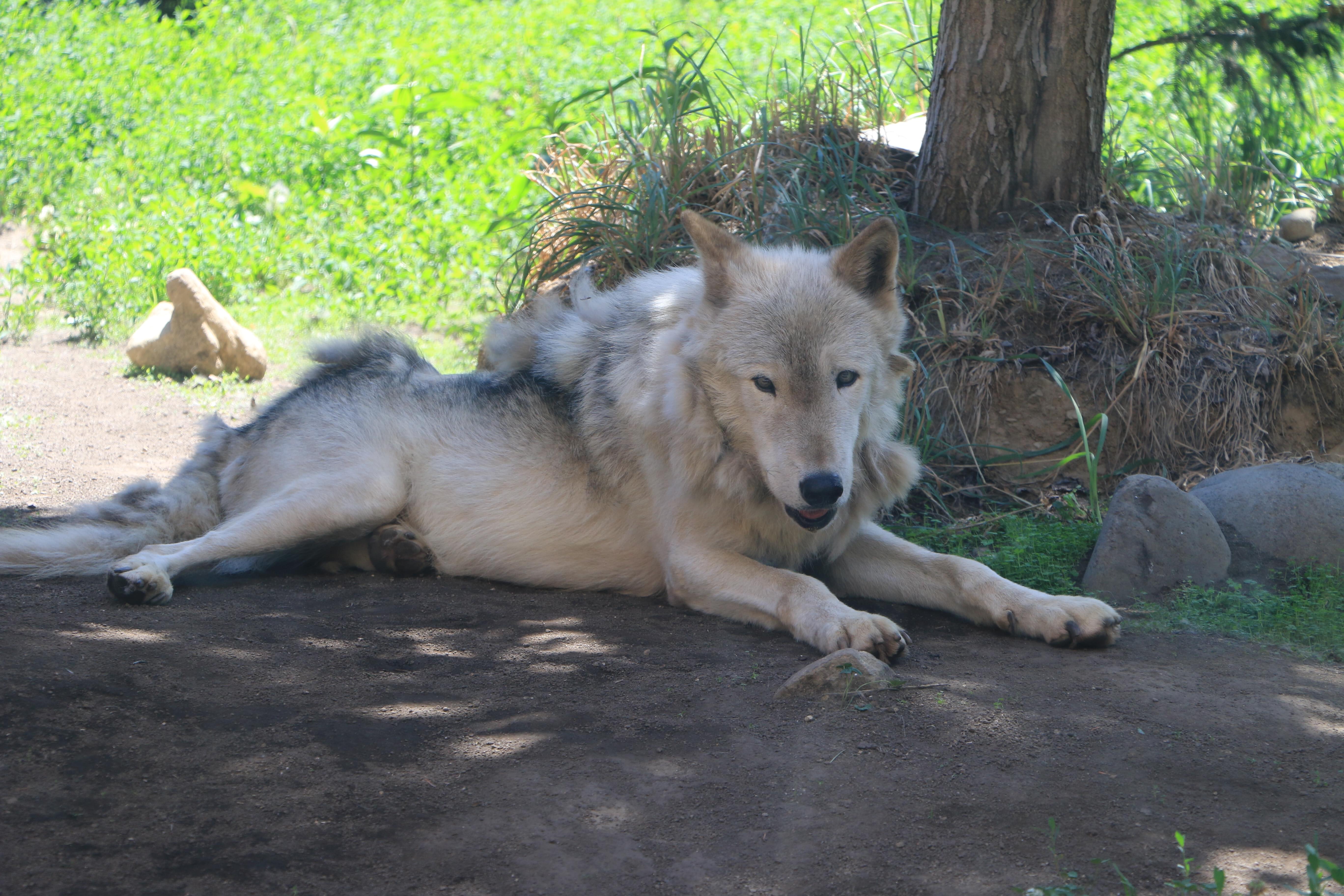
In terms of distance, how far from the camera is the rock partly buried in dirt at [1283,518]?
4070mm

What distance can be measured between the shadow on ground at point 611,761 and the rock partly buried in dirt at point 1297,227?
4.13 meters

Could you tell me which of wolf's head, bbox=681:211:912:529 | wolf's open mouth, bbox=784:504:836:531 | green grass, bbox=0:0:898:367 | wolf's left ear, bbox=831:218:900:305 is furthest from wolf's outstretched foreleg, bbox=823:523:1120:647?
green grass, bbox=0:0:898:367

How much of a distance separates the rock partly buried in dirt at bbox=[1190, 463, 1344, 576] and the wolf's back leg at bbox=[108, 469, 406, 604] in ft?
11.1

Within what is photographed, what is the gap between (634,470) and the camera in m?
4.15

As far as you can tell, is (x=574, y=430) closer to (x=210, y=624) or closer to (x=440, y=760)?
(x=210, y=624)

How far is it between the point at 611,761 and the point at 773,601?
1179 mm

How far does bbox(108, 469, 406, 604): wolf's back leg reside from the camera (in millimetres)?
3965

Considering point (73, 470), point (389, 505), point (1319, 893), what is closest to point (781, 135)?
point (389, 505)

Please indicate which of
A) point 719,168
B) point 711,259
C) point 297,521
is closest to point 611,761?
point 711,259

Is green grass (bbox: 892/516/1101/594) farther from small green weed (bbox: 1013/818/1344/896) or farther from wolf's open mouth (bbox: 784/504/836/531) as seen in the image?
small green weed (bbox: 1013/818/1344/896)

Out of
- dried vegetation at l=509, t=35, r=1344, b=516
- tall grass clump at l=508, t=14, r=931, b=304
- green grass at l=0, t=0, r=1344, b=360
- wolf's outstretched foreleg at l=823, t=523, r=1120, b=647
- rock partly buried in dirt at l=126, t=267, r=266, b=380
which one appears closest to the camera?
wolf's outstretched foreleg at l=823, t=523, r=1120, b=647

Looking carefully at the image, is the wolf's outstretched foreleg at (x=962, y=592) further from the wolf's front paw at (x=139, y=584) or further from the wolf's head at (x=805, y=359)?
the wolf's front paw at (x=139, y=584)

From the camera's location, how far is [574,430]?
170 inches

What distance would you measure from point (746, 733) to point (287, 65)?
40.1 ft
